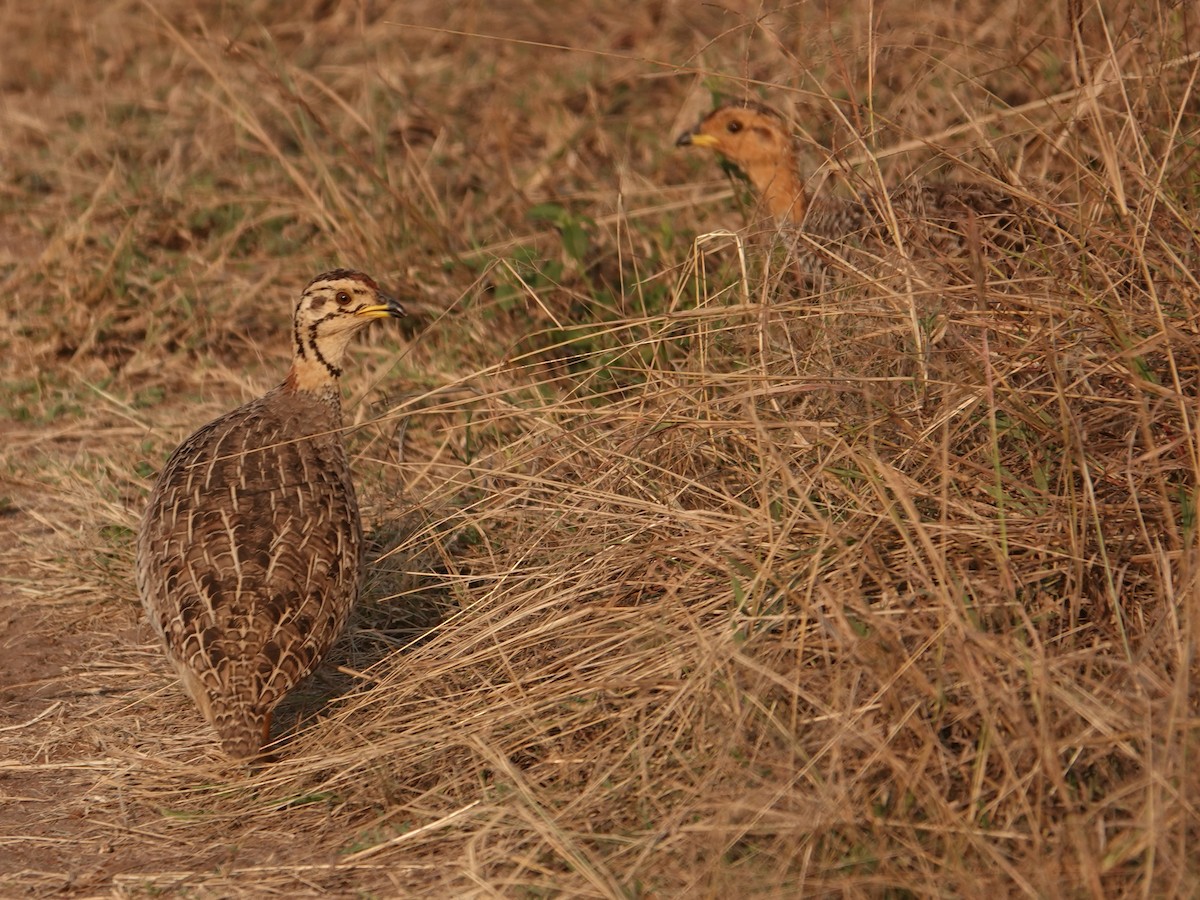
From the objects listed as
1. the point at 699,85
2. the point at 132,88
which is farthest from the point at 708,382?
the point at 132,88

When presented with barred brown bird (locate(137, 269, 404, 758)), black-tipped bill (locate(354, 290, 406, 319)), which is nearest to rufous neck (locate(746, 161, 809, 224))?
black-tipped bill (locate(354, 290, 406, 319))

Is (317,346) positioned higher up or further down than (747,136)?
higher up

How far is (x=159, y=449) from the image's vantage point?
6.82 meters

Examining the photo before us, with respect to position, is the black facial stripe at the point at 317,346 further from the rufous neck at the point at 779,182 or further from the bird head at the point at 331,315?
the rufous neck at the point at 779,182

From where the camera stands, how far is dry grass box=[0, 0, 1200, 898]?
12.8 feet

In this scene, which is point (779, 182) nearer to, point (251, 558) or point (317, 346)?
point (317, 346)

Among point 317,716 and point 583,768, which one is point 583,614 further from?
point 317,716

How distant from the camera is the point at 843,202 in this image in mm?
6652

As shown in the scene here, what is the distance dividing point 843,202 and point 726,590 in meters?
2.50

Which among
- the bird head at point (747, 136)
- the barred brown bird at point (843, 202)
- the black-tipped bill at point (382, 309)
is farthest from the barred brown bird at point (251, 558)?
the bird head at point (747, 136)

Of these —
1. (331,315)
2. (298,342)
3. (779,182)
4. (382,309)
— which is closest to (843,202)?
(779,182)

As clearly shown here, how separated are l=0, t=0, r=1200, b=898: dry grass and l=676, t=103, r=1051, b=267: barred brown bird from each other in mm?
209

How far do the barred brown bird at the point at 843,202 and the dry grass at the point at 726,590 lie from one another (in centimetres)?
21

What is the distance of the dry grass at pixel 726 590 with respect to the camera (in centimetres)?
391
